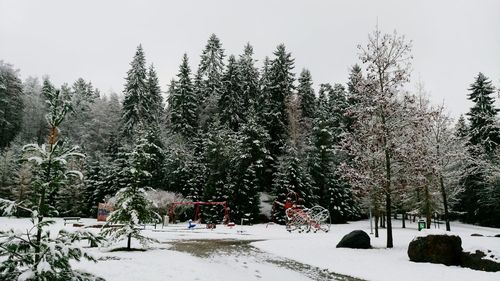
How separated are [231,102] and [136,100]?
15.5m

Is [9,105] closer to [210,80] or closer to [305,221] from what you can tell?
[210,80]

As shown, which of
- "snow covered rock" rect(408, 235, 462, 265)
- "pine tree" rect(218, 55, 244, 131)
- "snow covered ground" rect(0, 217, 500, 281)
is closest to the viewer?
"snow covered ground" rect(0, 217, 500, 281)

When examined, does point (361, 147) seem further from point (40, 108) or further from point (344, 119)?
point (40, 108)

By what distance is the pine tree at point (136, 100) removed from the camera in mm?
54125

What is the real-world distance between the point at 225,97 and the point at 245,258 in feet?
134

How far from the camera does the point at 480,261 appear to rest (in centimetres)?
1245

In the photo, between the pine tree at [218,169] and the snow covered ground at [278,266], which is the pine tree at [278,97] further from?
the snow covered ground at [278,266]

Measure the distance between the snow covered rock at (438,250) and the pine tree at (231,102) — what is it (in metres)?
39.9

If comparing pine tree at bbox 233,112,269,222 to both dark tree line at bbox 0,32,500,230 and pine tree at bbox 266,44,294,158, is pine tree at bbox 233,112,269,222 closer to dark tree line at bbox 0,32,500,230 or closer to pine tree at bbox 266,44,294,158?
dark tree line at bbox 0,32,500,230

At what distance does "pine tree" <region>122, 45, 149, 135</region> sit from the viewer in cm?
5412

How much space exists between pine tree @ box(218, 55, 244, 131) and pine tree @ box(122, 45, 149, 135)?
1229cm

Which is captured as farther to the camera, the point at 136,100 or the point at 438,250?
the point at 136,100

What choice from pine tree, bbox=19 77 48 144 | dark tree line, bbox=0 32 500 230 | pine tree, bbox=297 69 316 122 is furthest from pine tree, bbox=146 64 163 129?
pine tree, bbox=297 69 316 122

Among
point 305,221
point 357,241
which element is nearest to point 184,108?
point 305,221
